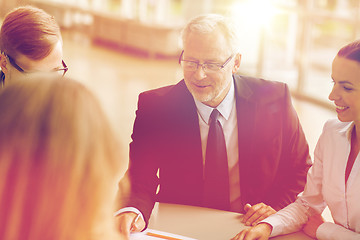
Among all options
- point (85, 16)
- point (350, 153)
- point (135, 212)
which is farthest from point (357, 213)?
point (85, 16)

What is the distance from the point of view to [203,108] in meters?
2.23

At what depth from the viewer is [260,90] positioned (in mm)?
2258

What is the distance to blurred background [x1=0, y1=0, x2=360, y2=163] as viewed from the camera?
7363mm

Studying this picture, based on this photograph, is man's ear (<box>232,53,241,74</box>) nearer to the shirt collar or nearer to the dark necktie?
the shirt collar

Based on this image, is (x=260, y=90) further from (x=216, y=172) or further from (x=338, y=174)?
(x=338, y=174)

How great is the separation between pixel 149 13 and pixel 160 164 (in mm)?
11793

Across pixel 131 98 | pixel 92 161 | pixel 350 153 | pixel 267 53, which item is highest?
pixel 92 161

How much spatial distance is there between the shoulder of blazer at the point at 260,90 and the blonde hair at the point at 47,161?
1.40 m

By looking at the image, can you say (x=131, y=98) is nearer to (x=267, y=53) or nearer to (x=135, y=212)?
(x=267, y=53)

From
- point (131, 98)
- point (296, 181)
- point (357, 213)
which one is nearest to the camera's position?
point (357, 213)

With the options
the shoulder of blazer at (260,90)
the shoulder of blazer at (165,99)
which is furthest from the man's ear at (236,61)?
the shoulder of blazer at (165,99)

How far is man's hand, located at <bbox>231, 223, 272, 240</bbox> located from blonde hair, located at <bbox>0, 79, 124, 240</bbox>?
2.87 feet

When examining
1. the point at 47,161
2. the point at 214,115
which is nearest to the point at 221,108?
the point at 214,115

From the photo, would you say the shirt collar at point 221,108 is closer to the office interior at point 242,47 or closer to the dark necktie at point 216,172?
the dark necktie at point 216,172
